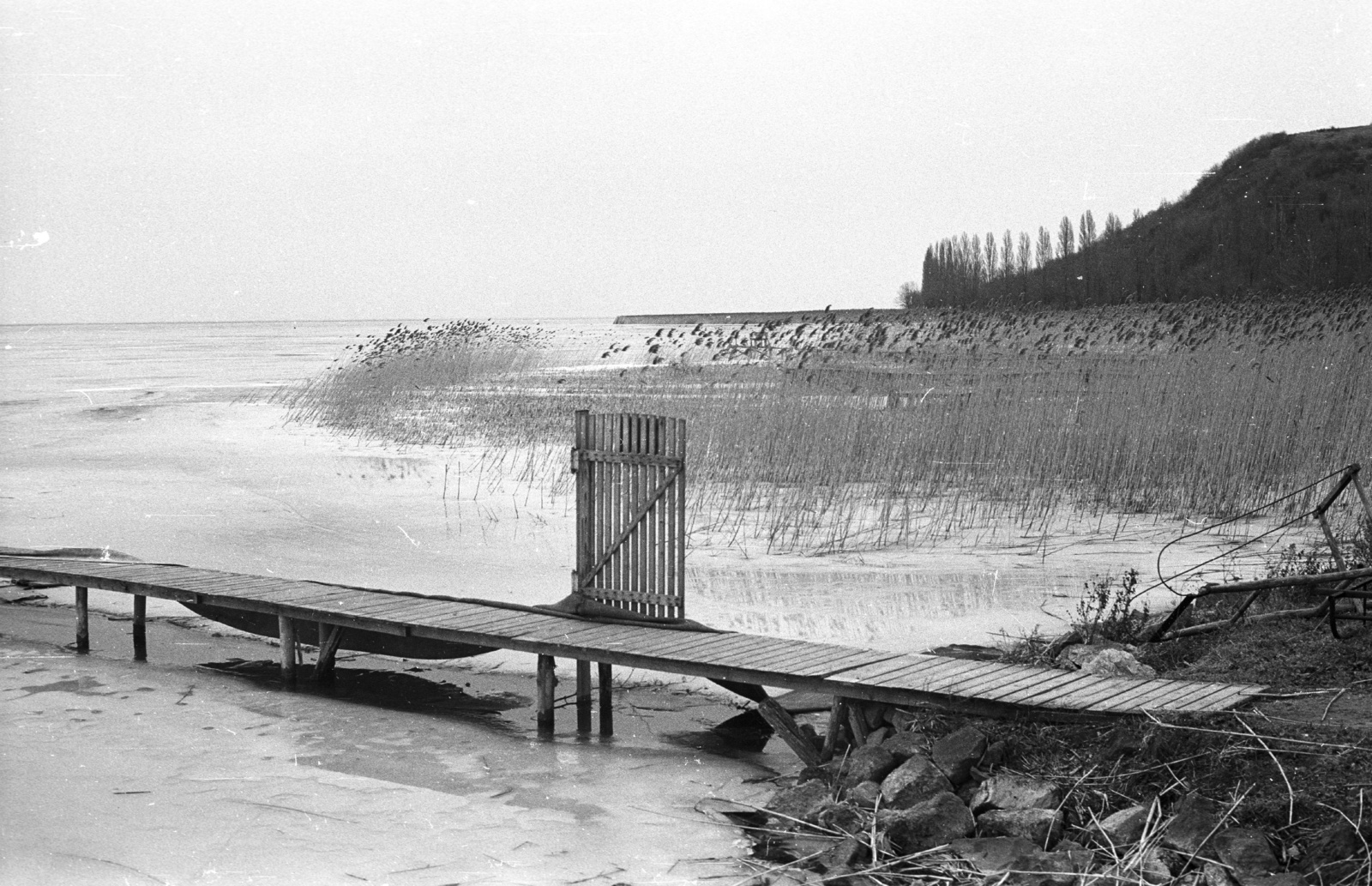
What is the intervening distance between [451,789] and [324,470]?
484 inches

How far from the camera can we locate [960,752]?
5.40 metres

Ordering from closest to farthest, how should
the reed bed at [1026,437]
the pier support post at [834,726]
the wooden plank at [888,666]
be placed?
the wooden plank at [888,666]
the pier support post at [834,726]
the reed bed at [1026,437]

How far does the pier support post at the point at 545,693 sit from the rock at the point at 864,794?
2062 mm

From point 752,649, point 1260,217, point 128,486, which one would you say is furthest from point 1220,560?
point 1260,217

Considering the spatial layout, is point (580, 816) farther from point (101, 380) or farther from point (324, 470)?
point (101, 380)

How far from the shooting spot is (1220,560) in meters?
10.3

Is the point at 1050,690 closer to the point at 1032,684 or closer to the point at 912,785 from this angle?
the point at 1032,684

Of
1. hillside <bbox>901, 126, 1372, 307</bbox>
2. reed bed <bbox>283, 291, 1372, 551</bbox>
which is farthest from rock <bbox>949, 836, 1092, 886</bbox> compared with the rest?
hillside <bbox>901, 126, 1372, 307</bbox>

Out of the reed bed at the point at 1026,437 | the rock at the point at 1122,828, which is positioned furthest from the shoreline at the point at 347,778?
the reed bed at the point at 1026,437

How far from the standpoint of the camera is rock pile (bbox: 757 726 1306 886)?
4.38 metres

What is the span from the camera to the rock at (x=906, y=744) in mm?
5617

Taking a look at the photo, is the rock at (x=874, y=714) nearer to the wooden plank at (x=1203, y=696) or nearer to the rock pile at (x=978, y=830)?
the rock pile at (x=978, y=830)

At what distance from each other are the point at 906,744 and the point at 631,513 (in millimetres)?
2519

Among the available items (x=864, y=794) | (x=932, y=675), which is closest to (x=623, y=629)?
(x=932, y=675)
